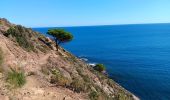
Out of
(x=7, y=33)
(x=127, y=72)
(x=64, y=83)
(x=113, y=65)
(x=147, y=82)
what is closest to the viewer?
(x=64, y=83)

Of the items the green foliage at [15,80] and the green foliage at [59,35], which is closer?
the green foliage at [15,80]

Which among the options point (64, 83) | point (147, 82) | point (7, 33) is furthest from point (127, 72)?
point (64, 83)

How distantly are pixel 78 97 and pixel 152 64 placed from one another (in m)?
95.0

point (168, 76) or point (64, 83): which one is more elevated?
point (64, 83)

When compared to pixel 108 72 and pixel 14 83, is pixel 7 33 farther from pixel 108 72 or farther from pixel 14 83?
pixel 108 72

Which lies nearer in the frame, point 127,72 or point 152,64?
point 127,72

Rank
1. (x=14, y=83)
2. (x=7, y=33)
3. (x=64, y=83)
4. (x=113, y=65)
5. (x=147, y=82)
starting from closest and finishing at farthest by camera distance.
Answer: (x=14, y=83) < (x=64, y=83) < (x=7, y=33) < (x=147, y=82) < (x=113, y=65)

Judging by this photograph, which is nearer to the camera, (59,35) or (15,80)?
(15,80)

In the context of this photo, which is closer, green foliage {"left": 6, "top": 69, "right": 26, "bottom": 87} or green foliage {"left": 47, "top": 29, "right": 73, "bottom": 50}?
green foliage {"left": 6, "top": 69, "right": 26, "bottom": 87}

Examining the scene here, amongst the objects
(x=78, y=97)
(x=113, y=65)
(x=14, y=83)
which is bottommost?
(x=113, y=65)

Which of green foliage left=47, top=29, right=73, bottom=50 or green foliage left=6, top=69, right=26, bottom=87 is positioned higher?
green foliage left=6, top=69, right=26, bottom=87

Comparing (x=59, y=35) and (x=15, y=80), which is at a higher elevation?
(x=15, y=80)

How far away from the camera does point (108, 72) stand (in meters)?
96.3

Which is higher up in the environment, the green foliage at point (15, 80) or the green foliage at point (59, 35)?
the green foliage at point (15, 80)
